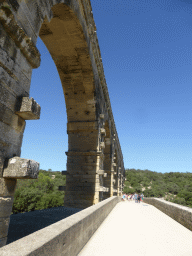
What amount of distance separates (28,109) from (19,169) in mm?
831

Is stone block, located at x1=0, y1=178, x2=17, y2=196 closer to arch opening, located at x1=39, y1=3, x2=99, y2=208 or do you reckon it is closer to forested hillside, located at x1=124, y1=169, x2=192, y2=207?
arch opening, located at x1=39, y1=3, x2=99, y2=208

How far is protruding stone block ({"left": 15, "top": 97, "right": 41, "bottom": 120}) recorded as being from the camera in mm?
2670

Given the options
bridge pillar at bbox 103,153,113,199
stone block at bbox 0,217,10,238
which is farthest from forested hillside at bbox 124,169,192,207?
stone block at bbox 0,217,10,238

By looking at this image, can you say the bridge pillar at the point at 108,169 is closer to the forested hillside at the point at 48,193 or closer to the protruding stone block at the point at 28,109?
the forested hillside at the point at 48,193

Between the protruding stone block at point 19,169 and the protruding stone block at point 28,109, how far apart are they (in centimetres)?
65

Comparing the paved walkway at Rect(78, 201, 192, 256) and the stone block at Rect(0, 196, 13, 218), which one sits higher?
the stone block at Rect(0, 196, 13, 218)

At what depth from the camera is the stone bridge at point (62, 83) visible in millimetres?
2451

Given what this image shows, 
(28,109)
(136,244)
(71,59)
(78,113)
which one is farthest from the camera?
(78,113)

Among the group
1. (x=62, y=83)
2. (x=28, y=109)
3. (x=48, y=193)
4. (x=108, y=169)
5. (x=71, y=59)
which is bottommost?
(x=48, y=193)

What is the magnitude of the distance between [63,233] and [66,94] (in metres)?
7.35

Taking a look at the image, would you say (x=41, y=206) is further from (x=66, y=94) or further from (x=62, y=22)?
(x=62, y=22)

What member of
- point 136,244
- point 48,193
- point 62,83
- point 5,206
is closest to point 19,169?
point 5,206

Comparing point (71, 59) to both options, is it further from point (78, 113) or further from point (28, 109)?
point (28, 109)

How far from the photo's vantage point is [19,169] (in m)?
2.42
